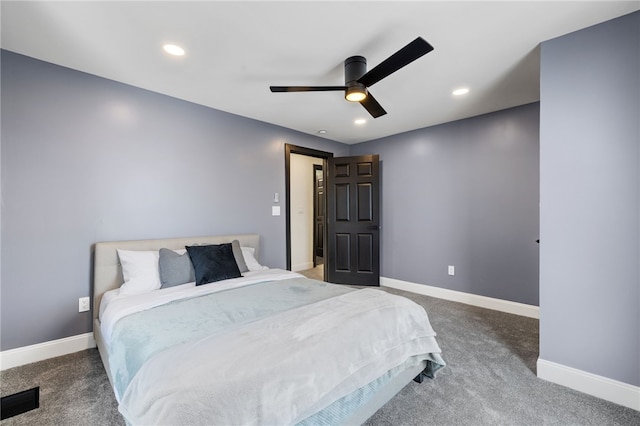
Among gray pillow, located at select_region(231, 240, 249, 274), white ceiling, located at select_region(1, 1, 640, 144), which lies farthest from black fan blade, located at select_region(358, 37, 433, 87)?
gray pillow, located at select_region(231, 240, 249, 274)

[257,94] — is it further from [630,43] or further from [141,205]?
[630,43]

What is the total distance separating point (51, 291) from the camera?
231 centimetres

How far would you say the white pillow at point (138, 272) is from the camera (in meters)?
2.31

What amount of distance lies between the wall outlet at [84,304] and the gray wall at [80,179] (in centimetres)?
3

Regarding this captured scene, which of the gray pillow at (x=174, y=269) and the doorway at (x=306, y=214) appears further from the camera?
the doorway at (x=306, y=214)

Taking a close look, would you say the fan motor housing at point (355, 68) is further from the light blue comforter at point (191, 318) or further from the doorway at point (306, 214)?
the doorway at point (306, 214)

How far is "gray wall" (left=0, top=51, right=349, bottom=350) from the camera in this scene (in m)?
2.18

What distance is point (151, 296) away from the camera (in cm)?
207

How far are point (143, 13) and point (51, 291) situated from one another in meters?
2.32

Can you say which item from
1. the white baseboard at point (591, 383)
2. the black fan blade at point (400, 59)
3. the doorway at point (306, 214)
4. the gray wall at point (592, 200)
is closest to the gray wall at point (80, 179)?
the black fan blade at point (400, 59)

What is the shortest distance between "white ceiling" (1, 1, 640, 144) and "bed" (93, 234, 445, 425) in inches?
68.0

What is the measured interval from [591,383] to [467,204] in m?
2.25

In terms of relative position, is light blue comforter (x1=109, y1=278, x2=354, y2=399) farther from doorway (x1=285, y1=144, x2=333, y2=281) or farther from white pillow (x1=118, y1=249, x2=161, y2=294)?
doorway (x1=285, y1=144, x2=333, y2=281)

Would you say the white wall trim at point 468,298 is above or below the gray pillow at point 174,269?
below
